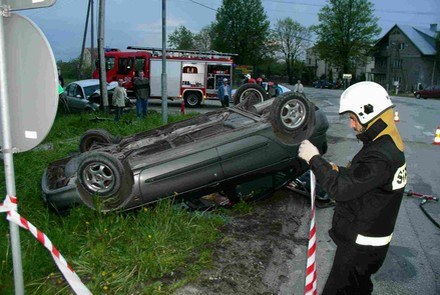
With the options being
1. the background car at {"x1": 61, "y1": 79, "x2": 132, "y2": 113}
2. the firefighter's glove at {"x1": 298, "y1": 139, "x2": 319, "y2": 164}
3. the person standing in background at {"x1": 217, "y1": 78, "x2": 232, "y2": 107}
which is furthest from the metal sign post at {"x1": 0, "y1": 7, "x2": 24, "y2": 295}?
the person standing in background at {"x1": 217, "y1": 78, "x2": 232, "y2": 107}

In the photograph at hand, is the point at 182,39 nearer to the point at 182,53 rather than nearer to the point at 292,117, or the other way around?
the point at 182,53

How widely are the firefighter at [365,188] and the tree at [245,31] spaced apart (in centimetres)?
6359

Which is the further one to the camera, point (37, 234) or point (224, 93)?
point (224, 93)

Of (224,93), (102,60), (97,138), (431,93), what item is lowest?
(97,138)

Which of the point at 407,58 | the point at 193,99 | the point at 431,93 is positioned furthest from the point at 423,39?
the point at 193,99

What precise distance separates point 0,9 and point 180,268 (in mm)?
2433

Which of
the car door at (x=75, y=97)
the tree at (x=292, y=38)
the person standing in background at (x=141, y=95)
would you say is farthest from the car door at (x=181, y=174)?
the tree at (x=292, y=38)

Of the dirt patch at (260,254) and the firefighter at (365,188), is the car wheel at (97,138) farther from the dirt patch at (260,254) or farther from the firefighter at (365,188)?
the firefighter at (365,188)

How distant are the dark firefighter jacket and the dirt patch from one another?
4.42 feet

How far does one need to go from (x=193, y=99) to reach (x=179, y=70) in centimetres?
166

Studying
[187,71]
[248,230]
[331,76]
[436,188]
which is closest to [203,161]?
[248,230]

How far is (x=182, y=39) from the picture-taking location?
245 ft

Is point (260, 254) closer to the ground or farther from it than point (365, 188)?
closer to the ground

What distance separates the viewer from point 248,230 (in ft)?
15.8
